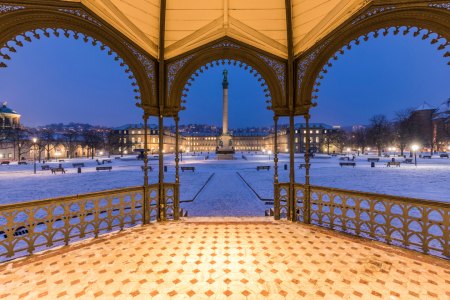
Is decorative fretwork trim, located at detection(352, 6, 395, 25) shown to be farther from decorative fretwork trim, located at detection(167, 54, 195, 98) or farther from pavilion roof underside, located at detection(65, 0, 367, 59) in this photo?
decorative fretwork trim, located at detection(167, 54, 195, 98)

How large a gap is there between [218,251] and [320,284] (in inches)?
73.9

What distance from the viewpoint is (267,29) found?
5.10 meters

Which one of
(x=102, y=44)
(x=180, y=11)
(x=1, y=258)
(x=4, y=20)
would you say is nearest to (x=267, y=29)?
(x=180, y=11)

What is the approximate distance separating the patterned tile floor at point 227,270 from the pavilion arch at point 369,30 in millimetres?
3649

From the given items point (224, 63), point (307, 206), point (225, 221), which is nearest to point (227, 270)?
point (225, 221)

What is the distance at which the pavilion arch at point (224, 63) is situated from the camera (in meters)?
5.32

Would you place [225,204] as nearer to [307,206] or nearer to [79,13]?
[307,206]

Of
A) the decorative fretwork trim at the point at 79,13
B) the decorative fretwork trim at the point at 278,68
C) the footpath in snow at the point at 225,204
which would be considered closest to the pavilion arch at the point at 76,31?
the decorative fretwork trim at the point at 79,13

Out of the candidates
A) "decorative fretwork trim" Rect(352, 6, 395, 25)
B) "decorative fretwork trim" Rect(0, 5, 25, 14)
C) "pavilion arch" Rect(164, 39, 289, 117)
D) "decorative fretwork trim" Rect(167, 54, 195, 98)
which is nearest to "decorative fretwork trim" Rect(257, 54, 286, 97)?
"pavilion arch" Rect(164, 39, 289, 117)

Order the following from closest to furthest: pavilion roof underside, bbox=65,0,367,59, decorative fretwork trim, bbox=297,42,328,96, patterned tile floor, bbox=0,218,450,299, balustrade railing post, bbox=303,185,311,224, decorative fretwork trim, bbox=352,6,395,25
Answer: patterned tile floor, bbox=0,218,450,299
decorative fretwork trim, bbox=352,6,395,25
pavilion roof underside, bbox=65,0,367,59
decorative fretwork trim, bbox=297,42,328,96
balustrade railing post, bbox=303,185,311,224

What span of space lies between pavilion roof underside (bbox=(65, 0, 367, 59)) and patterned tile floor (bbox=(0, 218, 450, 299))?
4.91 m

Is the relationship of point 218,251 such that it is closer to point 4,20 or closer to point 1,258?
point 1,258

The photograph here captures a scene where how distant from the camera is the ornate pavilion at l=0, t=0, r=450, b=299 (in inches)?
117

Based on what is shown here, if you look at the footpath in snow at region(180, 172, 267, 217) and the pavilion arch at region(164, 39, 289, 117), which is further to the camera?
the footpath in snow at region(180, 172, 267, 217)
